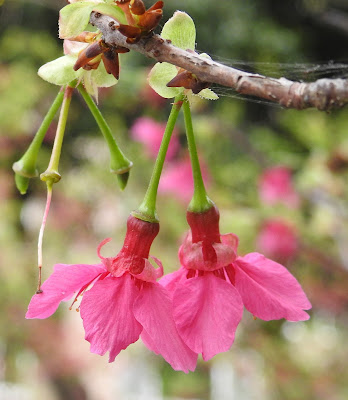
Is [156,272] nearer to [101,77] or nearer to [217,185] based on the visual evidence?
[101,77]

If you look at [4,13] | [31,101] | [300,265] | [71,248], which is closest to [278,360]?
[300,265]

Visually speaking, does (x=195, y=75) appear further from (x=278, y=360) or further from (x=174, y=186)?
(x=278, y=360)

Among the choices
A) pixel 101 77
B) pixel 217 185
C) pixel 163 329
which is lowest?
pixel 217 185

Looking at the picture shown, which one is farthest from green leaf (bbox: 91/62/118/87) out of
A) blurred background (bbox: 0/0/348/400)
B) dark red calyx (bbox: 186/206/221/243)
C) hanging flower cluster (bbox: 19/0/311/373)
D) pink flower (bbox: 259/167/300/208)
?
pink flower (bbox: 259/167/300/208)

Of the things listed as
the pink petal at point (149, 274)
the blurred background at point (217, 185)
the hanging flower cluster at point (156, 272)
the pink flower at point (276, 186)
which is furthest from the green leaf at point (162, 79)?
the pink flower at point (276, 186)

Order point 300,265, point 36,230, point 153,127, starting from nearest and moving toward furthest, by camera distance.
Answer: point 153,127, point 300,265, point 36,230

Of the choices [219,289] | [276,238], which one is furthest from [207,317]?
[276,238]
